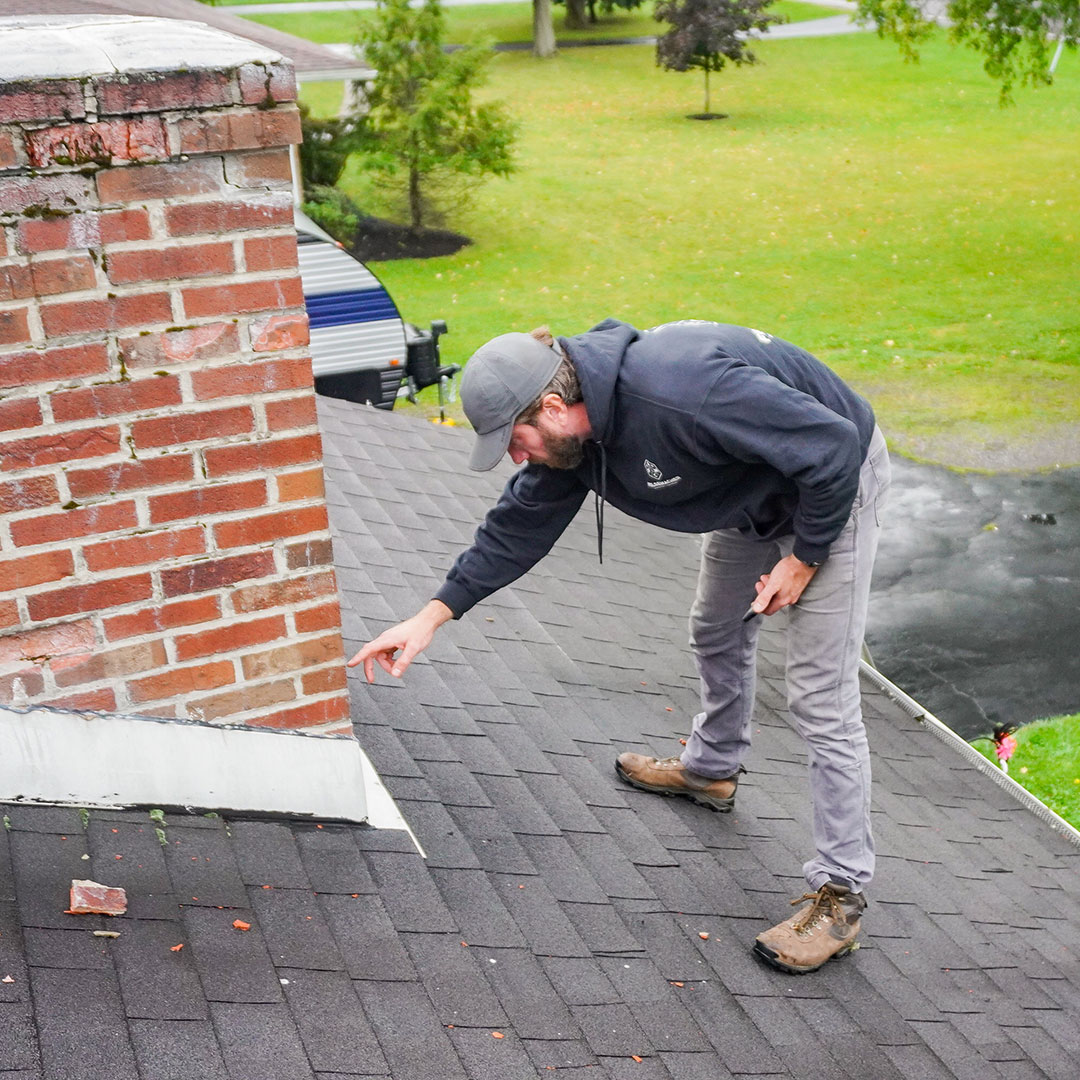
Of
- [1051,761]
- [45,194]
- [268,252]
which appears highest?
[45,194]

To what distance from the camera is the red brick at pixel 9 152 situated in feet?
7.16

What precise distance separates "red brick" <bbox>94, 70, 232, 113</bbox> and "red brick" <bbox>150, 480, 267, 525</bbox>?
0.77 m

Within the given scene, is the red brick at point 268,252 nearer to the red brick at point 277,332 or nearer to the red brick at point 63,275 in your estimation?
the red brick at point 277,332

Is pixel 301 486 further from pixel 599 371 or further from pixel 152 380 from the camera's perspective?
pixel 599 371

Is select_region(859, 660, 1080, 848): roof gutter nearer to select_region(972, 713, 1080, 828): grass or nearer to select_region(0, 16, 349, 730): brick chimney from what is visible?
select_region(972, 713, 1080, 828): grass

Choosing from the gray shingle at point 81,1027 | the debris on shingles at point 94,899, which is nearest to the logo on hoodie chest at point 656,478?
the debris on shingles at point 94,899

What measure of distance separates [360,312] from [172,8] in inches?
139

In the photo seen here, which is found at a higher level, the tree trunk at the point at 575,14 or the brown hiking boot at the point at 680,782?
the tree trunk at the point at 575,14

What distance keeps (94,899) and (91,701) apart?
0.43 meters

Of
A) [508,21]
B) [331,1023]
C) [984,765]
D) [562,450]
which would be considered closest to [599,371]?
[562,450]

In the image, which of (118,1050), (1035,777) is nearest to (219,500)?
(118,1050)

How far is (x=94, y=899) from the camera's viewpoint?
7.97 ft

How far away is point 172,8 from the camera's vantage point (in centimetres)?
1066

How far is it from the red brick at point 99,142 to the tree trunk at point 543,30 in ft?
134
